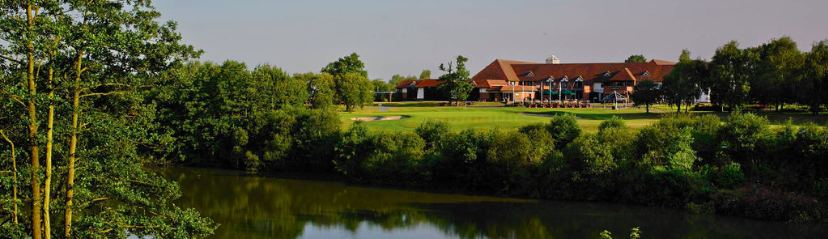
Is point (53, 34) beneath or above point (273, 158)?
above

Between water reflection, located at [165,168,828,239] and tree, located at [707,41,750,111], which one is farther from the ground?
tree, located at [707,41,750,111]

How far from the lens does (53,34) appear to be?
12391 mm

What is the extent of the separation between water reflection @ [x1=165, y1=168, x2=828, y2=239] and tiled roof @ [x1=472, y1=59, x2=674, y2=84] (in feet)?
190

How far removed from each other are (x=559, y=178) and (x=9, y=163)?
2323cm

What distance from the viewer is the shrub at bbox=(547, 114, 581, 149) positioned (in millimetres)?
34562

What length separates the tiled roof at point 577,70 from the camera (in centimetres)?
8544

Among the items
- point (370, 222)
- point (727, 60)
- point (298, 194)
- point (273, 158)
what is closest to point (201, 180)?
point (273, 158)

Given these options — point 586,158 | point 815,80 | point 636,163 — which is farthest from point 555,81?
point 586,158

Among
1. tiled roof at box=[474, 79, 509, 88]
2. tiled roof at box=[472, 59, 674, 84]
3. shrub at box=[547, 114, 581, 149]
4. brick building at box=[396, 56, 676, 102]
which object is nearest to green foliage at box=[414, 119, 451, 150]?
shrub at box=[547, 114, 581, 149]

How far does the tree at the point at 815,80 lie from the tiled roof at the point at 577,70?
119 ft

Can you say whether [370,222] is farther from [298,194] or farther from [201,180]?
[201,180]

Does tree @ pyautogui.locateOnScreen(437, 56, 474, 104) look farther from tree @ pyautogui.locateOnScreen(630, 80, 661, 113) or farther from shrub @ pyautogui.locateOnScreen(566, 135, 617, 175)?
shrub @ pyautogui.locateOnScreen(566, 135, 617, 175)

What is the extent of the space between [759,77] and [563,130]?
21091mm

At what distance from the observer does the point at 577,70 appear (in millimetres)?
90875
